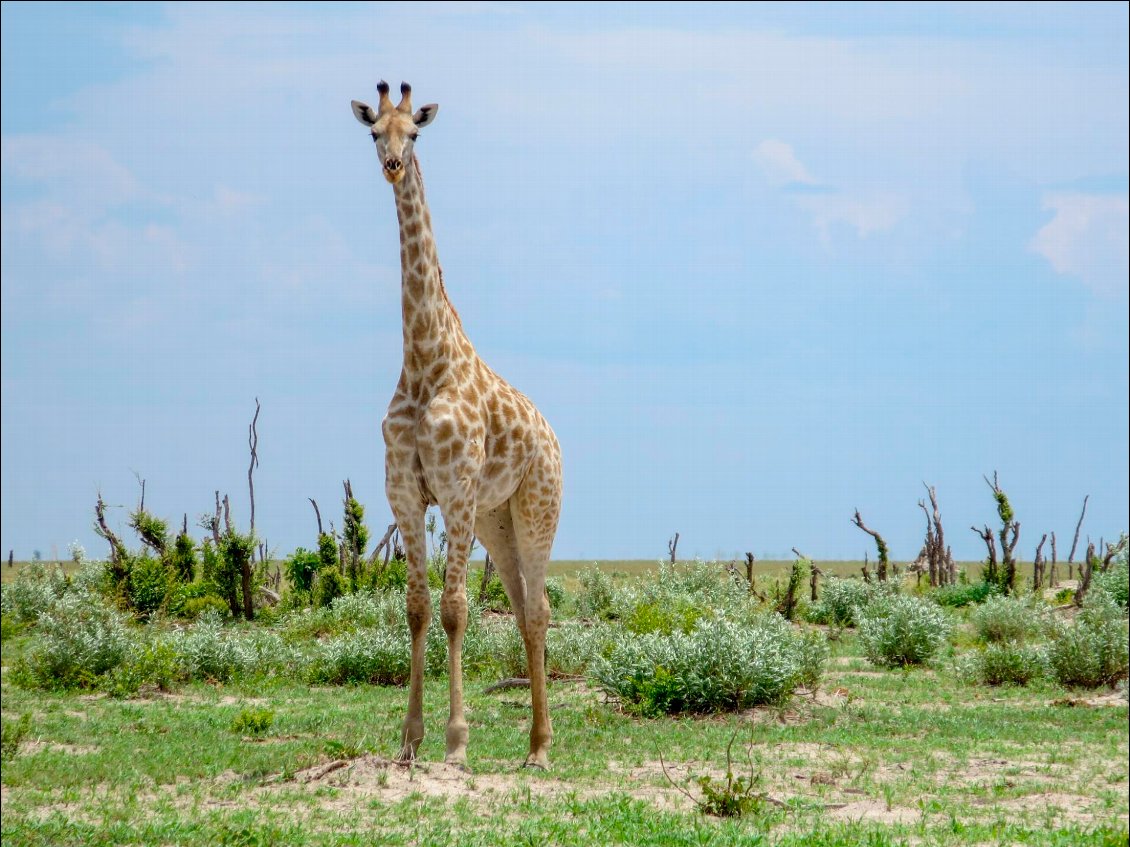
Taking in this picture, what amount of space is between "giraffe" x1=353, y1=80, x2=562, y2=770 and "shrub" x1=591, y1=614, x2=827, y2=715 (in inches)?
113

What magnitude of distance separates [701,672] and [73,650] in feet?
26.3

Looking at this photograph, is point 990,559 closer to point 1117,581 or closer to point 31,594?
point 1117,581

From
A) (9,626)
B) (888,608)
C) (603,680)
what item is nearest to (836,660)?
(888,608)

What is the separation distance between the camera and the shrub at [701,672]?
497 inches

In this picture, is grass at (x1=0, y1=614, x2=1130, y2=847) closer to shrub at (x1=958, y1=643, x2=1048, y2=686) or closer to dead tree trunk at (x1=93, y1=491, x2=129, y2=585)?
shrub at (x1=958, y1=643, x2=1048, y2=686)

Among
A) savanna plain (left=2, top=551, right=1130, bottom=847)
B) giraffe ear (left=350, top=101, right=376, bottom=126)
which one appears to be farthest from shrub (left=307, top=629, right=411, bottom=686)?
giraffe ear (left=350, top=101, right=376, bottom=126)

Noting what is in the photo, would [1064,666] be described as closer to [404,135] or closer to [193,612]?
[404,135]

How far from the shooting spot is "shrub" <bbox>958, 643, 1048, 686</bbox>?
629 inches

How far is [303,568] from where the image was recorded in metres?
24.9

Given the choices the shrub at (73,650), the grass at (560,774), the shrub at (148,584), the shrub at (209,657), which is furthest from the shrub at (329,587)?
the grass at (560,774)

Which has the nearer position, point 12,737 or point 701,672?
point 12,737

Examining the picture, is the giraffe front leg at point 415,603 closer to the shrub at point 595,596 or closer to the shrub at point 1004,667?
the shrub at point 1004,667

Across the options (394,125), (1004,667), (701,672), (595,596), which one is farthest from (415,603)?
(595,596)

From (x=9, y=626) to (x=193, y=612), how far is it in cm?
347
